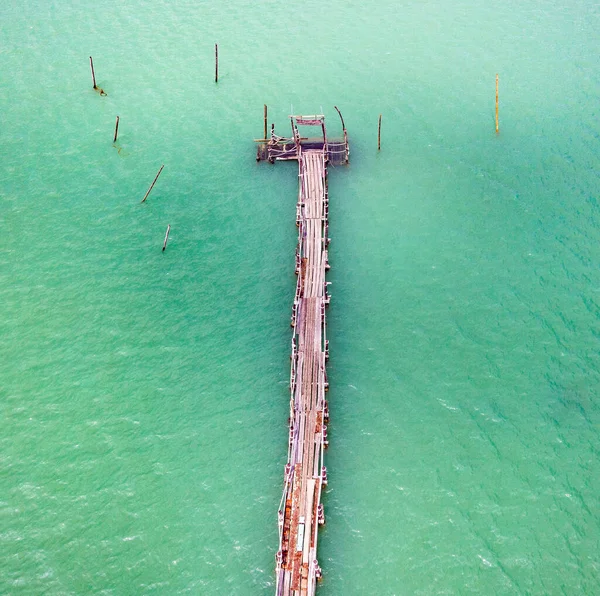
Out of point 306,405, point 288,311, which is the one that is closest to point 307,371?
point 306,405

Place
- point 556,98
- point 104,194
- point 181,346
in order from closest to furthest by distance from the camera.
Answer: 1. point 181,346
2. point 104,194
3. point 556,98

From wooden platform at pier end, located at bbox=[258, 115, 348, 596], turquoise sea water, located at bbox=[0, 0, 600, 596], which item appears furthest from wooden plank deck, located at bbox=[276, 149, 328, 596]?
turquoise sea water, located at bbox=[0, 0, 600, 596]

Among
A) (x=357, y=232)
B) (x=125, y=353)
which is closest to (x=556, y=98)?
(x=357, y=232)

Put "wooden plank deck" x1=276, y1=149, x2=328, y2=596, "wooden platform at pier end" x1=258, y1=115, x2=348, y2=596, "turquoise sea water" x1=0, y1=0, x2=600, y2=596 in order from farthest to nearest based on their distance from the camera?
"turquoise sea water" x1=0, y1=0, x2=600, y2=596, "wooden platform at pier end" x1=258, y1=115, x2=348, y2=596, "wooden plank deck" x1=276, y1=149, x2=328, y2=596

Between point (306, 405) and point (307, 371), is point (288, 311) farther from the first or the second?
point (306, 405)

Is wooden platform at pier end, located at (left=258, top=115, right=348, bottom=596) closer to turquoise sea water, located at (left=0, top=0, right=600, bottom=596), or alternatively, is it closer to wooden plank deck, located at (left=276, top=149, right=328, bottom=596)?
wooden plank deck, located at (left=276, top=149, right=328, bottom=596)

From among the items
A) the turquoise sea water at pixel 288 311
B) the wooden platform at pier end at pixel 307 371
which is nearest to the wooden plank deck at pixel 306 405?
the wooden platform at pier end at pixel 307 371

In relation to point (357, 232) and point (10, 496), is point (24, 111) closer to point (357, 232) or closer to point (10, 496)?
point (357, 232)

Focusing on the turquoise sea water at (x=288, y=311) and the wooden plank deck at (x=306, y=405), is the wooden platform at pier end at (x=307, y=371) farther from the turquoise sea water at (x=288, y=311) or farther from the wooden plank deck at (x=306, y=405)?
the turquoise sea water at (x=288, y=311)
